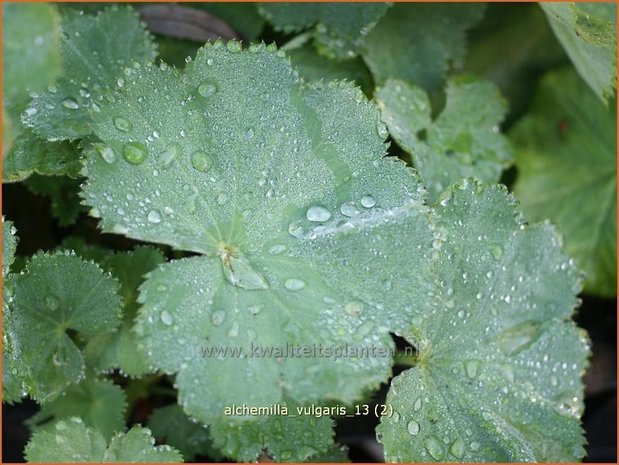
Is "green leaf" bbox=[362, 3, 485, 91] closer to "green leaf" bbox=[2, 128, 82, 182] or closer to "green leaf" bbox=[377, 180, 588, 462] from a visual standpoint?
"green leaf" bbox=[377, 180, 588, 462]

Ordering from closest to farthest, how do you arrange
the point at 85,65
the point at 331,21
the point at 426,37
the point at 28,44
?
the point at 28,44 → the point at 85,65 → the point at 331,21 → the point at 426,37

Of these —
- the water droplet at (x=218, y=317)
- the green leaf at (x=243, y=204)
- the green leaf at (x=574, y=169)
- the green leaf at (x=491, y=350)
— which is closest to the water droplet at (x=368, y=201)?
the green leaf at (x=243, y=204)

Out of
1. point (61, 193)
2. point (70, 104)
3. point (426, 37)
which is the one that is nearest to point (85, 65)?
point (70, 104)

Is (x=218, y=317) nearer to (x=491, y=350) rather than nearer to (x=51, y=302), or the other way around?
(x=51, y=302)

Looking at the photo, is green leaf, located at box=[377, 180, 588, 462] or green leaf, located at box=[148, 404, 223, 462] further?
green leaf, located at box=[148, 404, 223, 462]


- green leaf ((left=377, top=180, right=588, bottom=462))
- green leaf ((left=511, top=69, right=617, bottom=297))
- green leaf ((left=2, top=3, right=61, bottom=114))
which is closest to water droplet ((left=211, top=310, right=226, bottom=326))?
green leaf ((left=377, top=180, right=588, bottom=462))

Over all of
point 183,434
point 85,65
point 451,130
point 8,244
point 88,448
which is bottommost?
point 183,434
